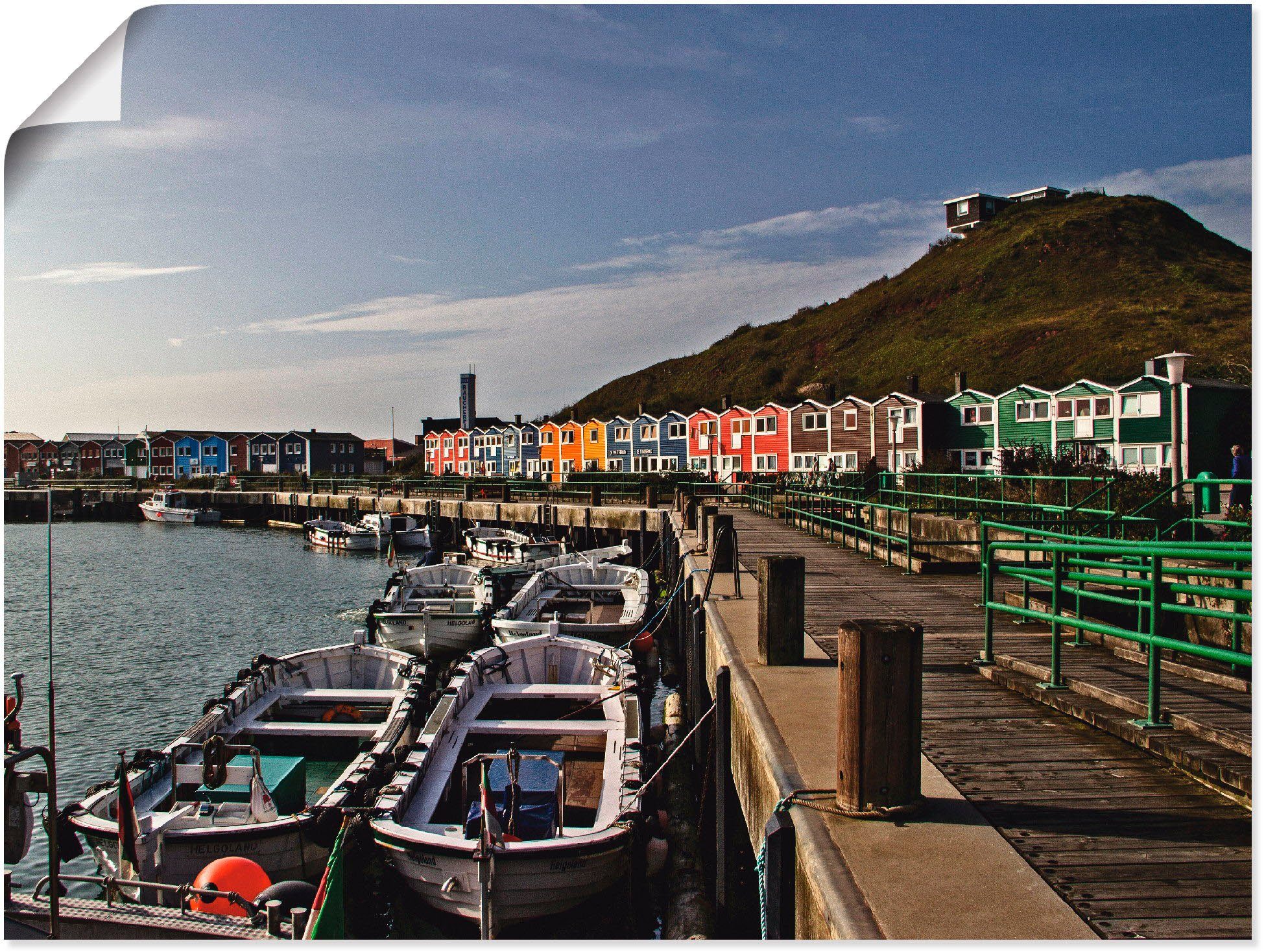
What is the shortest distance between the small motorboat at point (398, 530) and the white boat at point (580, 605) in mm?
26374

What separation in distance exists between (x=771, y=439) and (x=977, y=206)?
95.0 metres

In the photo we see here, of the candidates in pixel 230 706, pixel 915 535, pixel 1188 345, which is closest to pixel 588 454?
pixel 1188 345

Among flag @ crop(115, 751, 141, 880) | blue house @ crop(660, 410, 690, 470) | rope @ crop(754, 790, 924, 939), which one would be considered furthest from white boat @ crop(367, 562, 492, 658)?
blue house @ crop(660, 410, 690, 470)

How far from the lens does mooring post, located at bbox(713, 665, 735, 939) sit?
7.46m

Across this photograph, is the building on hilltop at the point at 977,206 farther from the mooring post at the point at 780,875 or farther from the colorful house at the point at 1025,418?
the mooring post at the point at 780,875

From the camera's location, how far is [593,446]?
7181 centimetres

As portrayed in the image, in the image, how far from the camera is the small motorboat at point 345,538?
50562 millimetres

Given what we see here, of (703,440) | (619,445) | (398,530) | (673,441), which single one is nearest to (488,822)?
(398,530)

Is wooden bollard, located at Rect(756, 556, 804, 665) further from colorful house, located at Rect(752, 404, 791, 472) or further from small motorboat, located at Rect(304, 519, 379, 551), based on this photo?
colorful house, located at Rect(752, 404, 791, 472)

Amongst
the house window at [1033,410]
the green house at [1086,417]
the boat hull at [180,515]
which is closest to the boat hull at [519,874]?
the green house at [1086,417]

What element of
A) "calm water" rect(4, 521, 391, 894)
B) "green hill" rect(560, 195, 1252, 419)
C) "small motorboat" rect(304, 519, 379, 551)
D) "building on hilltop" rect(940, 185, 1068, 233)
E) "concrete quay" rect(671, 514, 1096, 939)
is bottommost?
"calm water" rect(4, 521, 391, 894)

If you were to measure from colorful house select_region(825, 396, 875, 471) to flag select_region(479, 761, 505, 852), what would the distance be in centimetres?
4756

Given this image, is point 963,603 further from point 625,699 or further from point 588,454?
point 588,454

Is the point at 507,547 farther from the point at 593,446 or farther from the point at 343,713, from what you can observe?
the point at 593,446
